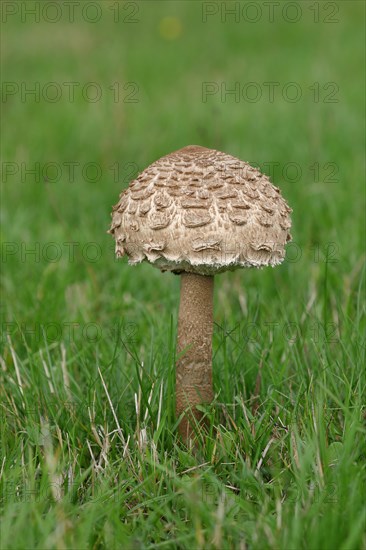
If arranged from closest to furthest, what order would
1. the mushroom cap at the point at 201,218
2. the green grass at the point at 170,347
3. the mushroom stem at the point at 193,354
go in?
1. the green grass at the point at 170,347
2. the mushroom cap at the point at 201,218
3. the mushroom stem at the point at 193,354

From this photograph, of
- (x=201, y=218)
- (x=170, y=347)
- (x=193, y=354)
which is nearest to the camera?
(x=201, y=218)

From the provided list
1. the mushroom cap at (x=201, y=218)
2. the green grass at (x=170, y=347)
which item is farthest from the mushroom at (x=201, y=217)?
the green grass at (x=170, y=347)

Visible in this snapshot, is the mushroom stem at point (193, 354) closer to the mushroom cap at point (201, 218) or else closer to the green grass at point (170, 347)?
the green grass at point (170, 347)

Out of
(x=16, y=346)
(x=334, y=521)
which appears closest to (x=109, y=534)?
(x=334, y=521)

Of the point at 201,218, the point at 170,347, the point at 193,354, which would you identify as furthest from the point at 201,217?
the point at 193,354

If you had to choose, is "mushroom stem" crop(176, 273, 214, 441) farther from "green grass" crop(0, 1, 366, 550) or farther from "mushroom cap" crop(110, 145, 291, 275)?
"mushroom cap" crop(110, 145, 291, 275)

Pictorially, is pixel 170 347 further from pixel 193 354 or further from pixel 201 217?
pixel 201 217

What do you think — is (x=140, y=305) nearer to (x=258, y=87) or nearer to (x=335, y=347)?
(x=335, y=347)
